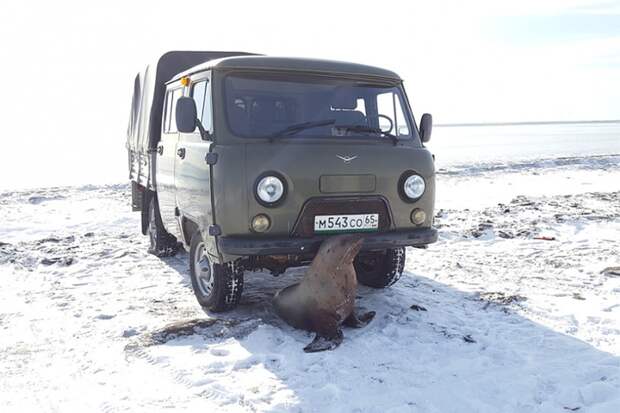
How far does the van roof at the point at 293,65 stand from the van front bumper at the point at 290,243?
1.50 metres

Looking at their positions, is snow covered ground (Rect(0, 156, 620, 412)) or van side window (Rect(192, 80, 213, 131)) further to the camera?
van side window (Rect(192, 80, 213, 131))

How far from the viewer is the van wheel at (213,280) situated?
5.01 metres

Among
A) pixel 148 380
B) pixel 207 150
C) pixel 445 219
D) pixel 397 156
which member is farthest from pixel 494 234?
pixel 148 380

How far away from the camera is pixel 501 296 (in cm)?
583

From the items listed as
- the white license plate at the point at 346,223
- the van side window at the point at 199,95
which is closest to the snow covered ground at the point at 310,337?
the white license plate at the point at 346,223

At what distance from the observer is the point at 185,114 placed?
16.1ft

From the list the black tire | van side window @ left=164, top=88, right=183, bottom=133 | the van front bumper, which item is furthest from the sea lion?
the black tire

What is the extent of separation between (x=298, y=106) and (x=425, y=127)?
1.47 meters

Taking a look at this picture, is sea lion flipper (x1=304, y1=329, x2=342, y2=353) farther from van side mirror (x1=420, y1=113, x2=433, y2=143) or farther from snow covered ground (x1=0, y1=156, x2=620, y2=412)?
van side mirror (x1=420, y1=113, x2=433, y2=143)

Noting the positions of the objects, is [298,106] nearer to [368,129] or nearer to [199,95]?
[368,129]

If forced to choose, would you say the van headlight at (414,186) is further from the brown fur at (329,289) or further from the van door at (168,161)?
the van door at (168,161)

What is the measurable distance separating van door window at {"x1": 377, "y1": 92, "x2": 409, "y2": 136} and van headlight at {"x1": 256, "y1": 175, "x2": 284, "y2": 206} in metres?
1.41

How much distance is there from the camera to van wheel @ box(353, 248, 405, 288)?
5855 millimetres

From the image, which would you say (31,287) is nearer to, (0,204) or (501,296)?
(501,296)
